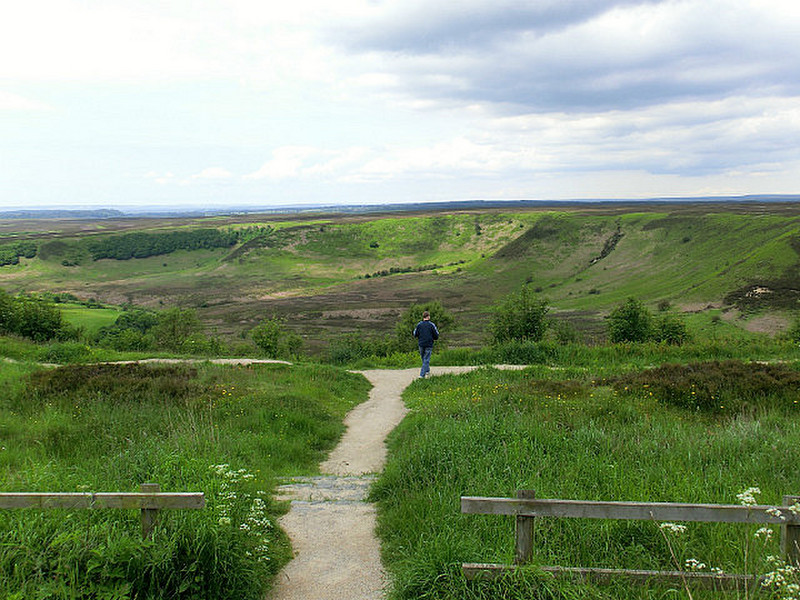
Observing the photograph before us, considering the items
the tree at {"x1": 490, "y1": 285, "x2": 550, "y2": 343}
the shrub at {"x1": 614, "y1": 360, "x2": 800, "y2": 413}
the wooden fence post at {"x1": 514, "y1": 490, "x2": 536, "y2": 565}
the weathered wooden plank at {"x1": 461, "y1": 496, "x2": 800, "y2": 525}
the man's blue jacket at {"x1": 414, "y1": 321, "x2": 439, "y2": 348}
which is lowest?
the tree at {"x1": 490, "y1": 285, "x2": 550, "y2": 343}

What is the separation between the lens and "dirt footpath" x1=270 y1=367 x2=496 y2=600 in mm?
4992

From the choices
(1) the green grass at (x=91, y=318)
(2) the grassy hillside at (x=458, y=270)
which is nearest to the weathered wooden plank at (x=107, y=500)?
(2) the grassy hillside at (x=458, y=270)

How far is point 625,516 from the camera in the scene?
4207 millimetres

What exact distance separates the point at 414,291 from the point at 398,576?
95.3 metres

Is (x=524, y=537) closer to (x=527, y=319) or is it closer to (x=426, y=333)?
(x=426, y=333)

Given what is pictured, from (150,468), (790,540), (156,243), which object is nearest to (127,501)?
(150,468)

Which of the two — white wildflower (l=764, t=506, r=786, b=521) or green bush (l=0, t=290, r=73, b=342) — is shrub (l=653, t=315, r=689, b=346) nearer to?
white wildflower (l=764, t=506, r=786, b=521)

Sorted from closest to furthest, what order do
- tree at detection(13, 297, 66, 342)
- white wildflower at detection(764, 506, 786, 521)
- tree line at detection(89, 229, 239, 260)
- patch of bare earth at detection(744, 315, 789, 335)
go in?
white wildflower at detection(764, 506, 786, 521)
tree at detection(13, 297, 66, 342)
patch of bare earth at detection(744, 315, 789, 335)
tree line at detection(89, 229, 239, 260)

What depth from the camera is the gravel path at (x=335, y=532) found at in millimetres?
4988

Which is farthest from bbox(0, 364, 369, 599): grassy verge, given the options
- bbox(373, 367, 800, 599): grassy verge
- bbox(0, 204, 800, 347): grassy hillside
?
bbox(0, 204, 800, 347): grassy hillside

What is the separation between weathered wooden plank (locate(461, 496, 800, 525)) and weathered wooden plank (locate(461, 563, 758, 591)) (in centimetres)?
45

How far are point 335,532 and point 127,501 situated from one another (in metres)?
2.52

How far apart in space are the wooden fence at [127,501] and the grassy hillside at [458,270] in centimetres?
5321

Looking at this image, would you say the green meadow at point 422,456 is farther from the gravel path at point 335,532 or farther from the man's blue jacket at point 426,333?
the man's blue jacket at point 426,333
